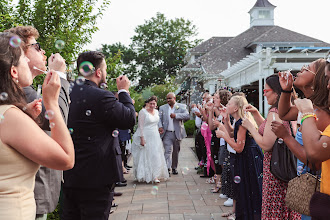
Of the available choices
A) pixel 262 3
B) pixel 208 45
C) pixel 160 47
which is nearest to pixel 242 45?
pixel 208 45

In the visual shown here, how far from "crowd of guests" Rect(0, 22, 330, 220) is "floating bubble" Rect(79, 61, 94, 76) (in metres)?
0.03

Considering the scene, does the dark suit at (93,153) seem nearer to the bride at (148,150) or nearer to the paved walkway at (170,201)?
the paved walkway at (170,201)

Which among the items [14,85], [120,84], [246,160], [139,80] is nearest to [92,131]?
[120,84]

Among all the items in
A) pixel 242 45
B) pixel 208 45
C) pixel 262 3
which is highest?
pixel 262 3

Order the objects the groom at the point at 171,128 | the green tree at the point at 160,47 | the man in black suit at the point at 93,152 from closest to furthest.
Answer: the man in black suit at the point at 93,152 → the groom at the point at 171,128 → the green tree at the point at 160,47

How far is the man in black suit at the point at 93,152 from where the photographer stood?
3.03 metres

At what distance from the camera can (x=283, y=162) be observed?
377cm

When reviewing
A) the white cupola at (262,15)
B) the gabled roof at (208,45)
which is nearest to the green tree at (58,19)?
the gabled roof at (208,45)

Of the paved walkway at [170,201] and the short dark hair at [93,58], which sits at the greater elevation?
the short dark hair at [93,58]

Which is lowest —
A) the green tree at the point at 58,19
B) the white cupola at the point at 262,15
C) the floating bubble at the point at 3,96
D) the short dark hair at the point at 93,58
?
the floating bubble at the point at 3,96

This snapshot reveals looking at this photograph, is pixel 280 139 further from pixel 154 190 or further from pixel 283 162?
pixel 154 190

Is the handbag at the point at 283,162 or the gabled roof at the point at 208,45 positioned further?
the gabled roof at the point at 208,45

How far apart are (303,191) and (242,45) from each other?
104 feet

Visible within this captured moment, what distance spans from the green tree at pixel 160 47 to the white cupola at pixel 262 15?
15.0 m
